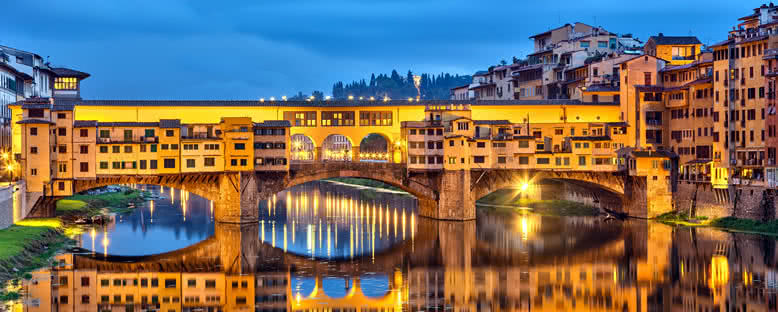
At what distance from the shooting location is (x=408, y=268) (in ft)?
157

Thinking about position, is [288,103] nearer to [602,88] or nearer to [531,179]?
[531,179]

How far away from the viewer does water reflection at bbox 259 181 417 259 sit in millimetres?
55562

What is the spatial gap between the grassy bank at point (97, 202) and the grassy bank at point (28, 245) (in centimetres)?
943

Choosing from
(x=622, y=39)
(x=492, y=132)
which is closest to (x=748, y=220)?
(x=492, y=132)

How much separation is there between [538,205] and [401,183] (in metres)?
15.9

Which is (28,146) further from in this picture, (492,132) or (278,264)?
(492,132)


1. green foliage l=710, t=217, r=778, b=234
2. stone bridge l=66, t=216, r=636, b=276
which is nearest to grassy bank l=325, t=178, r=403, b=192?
stone bridge l=66, t=216, r=636, b=276

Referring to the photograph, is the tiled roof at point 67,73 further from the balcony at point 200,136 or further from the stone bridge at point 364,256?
the stone bridge at point 364,256

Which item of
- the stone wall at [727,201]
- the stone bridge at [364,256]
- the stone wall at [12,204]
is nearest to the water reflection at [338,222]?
the stone bridge at [364,256]

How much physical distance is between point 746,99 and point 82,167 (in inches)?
1696

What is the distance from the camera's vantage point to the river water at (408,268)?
39594 mm

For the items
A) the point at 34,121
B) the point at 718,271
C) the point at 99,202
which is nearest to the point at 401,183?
the point at 34,121

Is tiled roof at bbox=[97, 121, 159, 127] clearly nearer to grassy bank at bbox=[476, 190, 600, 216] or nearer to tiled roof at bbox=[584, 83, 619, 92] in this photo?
grassy bank at bbox=[476, 190, 600, 216]

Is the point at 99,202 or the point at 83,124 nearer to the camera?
the point at 83,124
